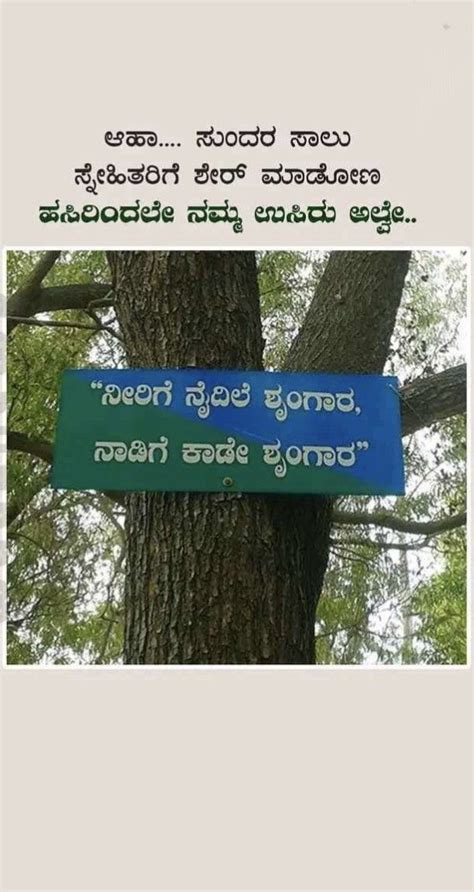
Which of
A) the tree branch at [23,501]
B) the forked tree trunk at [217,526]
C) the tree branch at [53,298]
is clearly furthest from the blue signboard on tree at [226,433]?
the tree branch at [23,501]

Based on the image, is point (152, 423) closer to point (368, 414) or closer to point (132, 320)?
point (132, 320)

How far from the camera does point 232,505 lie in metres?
1.49

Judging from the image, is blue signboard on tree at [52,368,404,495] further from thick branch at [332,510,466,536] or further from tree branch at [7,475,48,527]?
tree branch at [7,475,48,527]

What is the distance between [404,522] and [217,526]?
188 cm

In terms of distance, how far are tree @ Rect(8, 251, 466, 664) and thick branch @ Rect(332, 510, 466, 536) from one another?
1093mm

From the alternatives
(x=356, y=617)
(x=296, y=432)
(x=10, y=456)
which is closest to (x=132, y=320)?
(x=296, y=432)

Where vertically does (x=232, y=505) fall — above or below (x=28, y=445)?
below

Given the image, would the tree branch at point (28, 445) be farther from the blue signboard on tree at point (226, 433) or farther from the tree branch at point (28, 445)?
the blue signboard on tree at point (226, 433)

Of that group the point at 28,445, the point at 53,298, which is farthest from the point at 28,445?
the point at 53,298

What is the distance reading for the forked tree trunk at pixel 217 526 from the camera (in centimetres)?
142

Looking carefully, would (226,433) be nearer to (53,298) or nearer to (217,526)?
(217,526)

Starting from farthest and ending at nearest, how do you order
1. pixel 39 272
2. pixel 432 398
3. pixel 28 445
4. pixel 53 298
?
1. pixel 53 298
2. pixel 39 272
3. pixel 28 445
4. pixel 432 398

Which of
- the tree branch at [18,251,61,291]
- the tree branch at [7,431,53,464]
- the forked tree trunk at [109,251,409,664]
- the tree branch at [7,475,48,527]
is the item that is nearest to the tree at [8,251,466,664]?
the forked tree trunk at [109,251,409,664]
